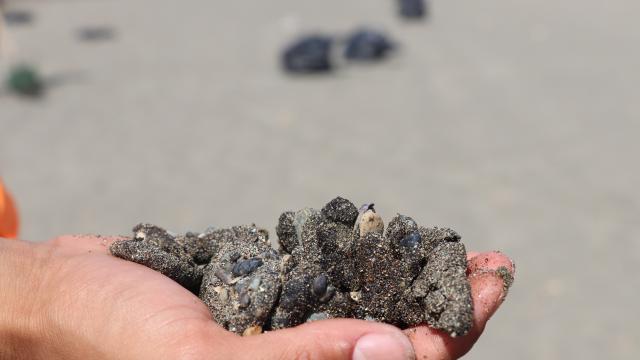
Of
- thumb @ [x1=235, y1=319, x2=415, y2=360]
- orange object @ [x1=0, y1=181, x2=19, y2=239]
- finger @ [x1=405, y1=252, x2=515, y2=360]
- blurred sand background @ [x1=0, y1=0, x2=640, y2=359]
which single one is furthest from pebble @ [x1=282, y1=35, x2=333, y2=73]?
thumb @ [x1=235, y1=319, x2=415, y2=360]

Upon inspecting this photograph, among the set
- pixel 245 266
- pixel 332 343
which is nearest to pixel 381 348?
pixel 332 343

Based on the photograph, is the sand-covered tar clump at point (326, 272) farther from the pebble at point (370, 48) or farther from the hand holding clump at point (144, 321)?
the pebble at point (370, 48)

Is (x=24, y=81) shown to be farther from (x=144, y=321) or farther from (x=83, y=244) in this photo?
(x=144, y=321)

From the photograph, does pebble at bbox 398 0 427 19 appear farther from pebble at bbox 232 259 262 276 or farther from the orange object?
pebble at bbox 232 259 262 276

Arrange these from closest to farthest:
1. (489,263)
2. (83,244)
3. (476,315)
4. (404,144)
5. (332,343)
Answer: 1. (332,343)
2. (476,315)
3. (489,263)
4. (83,244)
5. (404,144)

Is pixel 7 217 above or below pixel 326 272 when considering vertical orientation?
above

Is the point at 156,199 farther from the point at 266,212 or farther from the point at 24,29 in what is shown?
the point at 24,29
